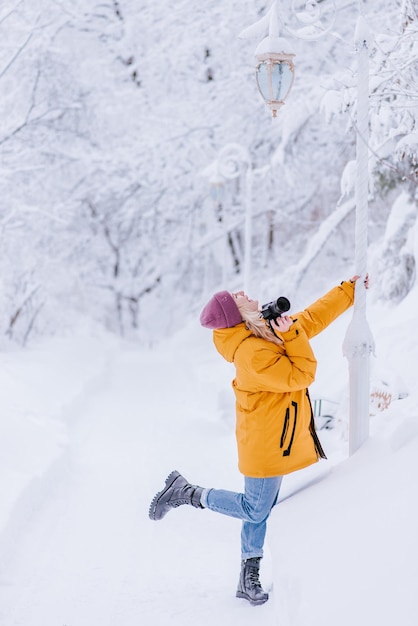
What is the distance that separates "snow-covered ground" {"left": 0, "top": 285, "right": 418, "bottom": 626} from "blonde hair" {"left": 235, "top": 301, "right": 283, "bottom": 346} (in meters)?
1.00

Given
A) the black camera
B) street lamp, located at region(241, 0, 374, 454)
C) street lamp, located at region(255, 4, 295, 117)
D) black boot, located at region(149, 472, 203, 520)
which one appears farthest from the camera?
street lamp, located at region(255, 4, 295, 117)

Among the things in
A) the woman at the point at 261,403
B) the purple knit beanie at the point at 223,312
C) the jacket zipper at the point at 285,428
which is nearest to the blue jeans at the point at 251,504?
the woman at the point at 261,403

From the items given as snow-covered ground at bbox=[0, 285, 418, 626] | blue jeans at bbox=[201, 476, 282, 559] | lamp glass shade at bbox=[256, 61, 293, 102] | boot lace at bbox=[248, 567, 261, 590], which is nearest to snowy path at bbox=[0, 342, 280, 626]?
snow-covered ground at bbox=[0, 285, 418, 626]

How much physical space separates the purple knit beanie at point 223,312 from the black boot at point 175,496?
3.65ft

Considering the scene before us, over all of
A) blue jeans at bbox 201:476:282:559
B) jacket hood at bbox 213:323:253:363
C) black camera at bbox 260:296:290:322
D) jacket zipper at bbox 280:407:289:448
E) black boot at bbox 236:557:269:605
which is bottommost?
black boot at bbox 236:557:269:605

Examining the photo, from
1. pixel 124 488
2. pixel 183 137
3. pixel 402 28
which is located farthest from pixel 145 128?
pixel 124 488

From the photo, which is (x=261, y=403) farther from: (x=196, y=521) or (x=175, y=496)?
(x=196, y=521)

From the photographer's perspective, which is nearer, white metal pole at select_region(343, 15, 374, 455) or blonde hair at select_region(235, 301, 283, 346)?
blonde hair at select_region(235, 301, 283, 346)

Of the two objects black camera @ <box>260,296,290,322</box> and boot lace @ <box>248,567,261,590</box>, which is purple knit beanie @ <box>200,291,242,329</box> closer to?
black camera @ <box>260,296,290,322</box>

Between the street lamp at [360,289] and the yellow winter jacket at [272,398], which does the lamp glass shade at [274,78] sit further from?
the yellow winter jacket at [272,398]

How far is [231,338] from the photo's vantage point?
13.6 feet

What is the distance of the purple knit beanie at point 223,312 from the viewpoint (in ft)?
13.5

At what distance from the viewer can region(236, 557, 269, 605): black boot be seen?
4254mm

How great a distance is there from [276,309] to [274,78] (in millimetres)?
2155
